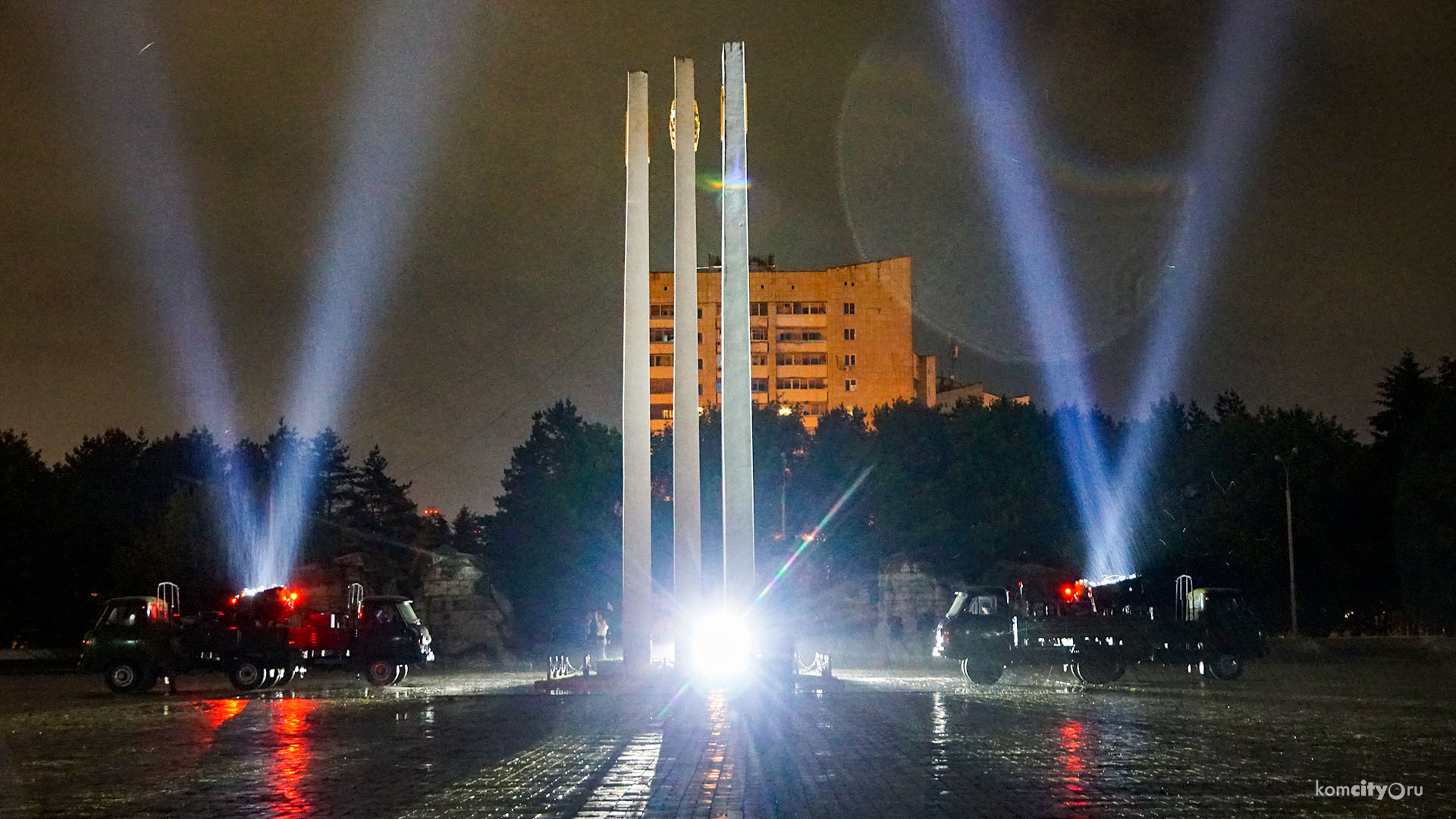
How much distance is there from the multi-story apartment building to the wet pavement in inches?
4514

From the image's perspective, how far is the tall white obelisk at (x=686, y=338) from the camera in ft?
117

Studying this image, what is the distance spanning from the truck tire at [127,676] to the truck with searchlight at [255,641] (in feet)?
0.05

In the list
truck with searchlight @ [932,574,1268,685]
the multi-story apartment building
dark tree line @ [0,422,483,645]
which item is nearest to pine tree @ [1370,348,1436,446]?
truck with searchlight @ [932,574,1268,685]

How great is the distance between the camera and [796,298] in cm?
14738

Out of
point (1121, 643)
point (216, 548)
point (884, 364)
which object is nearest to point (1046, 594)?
point (1121, 643)

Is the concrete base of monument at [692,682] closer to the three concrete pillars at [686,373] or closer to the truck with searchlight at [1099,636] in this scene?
the three concrete pillars at [686,373]

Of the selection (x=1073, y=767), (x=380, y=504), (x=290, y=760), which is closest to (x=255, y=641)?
(x=290, y=760)

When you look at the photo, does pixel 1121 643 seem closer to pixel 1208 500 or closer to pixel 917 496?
pixel 1208 500

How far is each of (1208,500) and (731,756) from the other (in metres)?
47.5

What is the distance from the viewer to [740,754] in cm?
1688

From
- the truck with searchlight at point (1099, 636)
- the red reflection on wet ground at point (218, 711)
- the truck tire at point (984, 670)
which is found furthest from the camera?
the truck tire at point (984, 670)

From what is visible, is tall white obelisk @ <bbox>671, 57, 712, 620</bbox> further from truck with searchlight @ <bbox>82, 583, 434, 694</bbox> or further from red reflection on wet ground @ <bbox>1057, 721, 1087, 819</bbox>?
red reflection on wet ground @ <bbox>1057, 721, 1087, 819</bbox>

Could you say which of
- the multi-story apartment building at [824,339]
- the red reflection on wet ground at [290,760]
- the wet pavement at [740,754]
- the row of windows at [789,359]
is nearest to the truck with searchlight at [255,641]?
the wet pavement at [740,754]

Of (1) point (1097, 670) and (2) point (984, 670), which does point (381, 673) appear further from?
(1) point (1097, 670)
